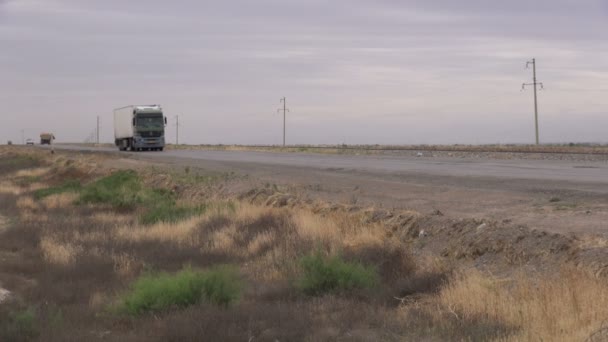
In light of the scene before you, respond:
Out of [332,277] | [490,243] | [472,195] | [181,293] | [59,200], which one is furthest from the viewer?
[59,200]

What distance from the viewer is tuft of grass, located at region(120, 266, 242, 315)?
9.83 meters

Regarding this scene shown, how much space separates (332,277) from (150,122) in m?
59.2

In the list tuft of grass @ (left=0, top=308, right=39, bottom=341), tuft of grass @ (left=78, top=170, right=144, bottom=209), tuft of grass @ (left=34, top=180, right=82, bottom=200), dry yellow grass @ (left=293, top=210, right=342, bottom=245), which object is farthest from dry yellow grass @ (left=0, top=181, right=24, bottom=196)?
tuft of grass @ (left=0, top=308, right=39, bottom=341)

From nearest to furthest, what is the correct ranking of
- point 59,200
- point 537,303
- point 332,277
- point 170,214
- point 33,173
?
1. point 537,303
2. point 332,277
3. point 170,214
4. point 59,200
5. point 33,173

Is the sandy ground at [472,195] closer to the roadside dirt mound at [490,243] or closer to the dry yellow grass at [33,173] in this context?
the roadside dirt mound at [490,243]

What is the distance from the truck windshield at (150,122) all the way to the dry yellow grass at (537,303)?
198ft

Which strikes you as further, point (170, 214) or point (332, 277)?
point (170, 214)

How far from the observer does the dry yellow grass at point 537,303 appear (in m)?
7.39

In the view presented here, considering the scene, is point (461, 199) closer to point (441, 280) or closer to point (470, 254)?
point (470, 254)

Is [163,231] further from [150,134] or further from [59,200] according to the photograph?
[150,134]

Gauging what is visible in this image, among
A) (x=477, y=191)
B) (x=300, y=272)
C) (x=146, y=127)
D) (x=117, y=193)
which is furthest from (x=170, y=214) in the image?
(x=146, y=127)

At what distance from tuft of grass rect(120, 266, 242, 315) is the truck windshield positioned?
58.5 m

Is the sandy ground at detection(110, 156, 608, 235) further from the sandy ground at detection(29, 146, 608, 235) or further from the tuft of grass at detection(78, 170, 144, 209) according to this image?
the tuft of grass at detection(78, 170, 144, 209)

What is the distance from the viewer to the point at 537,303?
8.20 meters
